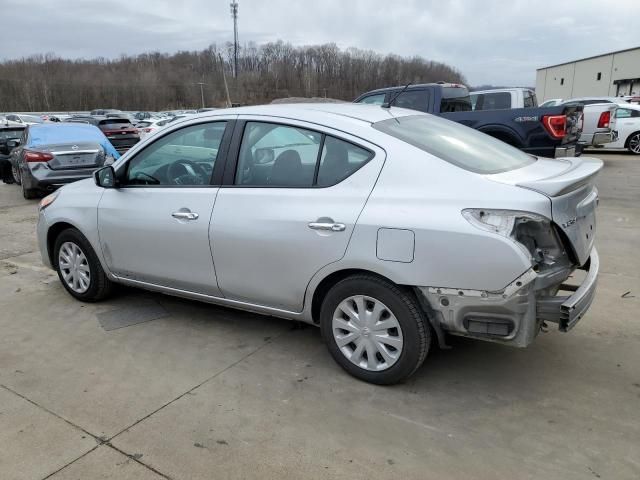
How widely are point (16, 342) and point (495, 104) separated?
11605 mm

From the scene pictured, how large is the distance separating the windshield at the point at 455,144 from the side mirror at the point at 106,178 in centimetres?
221

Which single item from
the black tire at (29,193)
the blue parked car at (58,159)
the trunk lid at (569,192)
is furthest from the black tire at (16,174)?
the trunk lid at (569,192)

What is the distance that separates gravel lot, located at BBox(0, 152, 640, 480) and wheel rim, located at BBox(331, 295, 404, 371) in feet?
0.59

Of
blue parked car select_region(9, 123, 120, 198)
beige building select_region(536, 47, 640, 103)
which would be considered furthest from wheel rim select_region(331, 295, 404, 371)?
beige building select_region(536, 47, 640, 103)

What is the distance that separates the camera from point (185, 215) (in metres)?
3.64

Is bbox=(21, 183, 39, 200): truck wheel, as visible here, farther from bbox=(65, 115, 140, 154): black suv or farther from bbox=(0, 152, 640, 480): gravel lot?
bbox=(0, 152, 640, 480): gravel lot

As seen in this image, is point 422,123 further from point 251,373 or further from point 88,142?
point 88,142

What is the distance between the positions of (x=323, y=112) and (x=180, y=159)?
49.0 inches

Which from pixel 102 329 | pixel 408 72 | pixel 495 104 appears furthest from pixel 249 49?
pixel 102 329

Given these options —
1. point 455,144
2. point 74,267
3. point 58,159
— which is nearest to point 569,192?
point 455,144

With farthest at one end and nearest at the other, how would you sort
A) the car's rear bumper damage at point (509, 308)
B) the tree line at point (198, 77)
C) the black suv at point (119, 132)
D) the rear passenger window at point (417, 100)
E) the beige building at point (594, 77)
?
the tree line at point (198, 77) < the beige building at point (594, 77) < the black suv at point (119, 132) < the rear passenger window at point (417, 100) < the car's rear bumper damage at point (509, 308)

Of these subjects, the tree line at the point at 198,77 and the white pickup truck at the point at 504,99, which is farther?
the tree line at the point at 198,77

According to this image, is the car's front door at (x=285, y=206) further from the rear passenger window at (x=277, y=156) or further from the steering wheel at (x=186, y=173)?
the steering wheel at (x=186, y=173)

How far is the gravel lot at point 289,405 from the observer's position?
2.50 metres
